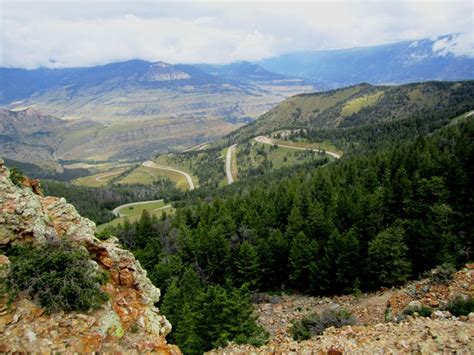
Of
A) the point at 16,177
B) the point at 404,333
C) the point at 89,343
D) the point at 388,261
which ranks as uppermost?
the point at 16,177

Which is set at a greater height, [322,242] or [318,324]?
[318,324]

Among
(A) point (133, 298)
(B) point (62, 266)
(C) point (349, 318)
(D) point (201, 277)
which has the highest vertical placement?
(B) point (62, 266)

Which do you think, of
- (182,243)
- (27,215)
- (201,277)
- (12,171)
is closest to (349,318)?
(27,215)

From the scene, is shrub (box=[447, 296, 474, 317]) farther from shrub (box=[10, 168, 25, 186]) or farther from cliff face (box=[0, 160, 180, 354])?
shrub (box=[10, 168, 25, 186])

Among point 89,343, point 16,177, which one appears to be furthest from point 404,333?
point 16,177

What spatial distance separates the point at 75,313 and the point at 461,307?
1157 inches

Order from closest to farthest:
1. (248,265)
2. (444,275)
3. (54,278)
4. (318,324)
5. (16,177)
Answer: (54,278) < (16,177) < (318,324) < (444,275) < (248,265)

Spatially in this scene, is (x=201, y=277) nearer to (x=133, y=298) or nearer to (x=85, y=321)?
(x=133, y=298)

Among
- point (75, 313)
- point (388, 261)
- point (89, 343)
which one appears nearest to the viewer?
point (89, 343)

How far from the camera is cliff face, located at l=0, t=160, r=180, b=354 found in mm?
17953

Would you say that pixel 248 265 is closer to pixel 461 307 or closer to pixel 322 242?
pixel 322 242

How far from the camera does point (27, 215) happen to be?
76.1 feet

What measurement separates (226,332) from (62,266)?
66.8 ft

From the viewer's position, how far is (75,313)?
19562 millimetres
